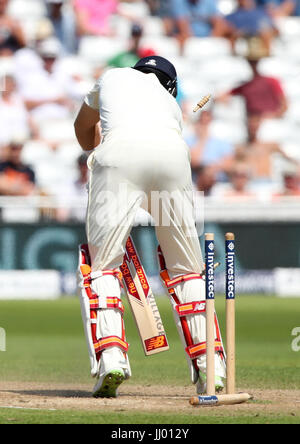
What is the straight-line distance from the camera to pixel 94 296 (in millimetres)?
5281

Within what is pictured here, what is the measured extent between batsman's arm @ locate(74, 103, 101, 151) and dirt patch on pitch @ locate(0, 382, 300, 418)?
4.50ft

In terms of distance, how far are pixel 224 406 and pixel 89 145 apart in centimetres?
170

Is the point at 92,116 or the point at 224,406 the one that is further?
the point at 92,116

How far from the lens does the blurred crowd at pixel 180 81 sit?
13.2 meters

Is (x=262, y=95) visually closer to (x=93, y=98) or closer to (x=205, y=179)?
(x=205, y=179)

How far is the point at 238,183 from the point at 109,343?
7.99 m

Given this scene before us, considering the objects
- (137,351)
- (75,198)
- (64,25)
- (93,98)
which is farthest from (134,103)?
(64,25)

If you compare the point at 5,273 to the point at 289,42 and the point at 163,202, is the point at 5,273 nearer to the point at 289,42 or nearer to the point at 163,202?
the point at 289,42

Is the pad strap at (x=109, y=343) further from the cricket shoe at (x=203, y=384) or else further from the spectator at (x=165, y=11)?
the spectator at (x=165, y=11)

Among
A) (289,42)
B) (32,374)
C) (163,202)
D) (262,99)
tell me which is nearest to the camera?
(163,202)

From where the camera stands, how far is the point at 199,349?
17.9 feet

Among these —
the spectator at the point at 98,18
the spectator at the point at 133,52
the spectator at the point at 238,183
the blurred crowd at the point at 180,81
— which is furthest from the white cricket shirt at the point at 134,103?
the spectator at the point at 98,18

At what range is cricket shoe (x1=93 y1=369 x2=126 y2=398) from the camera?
511 cm
